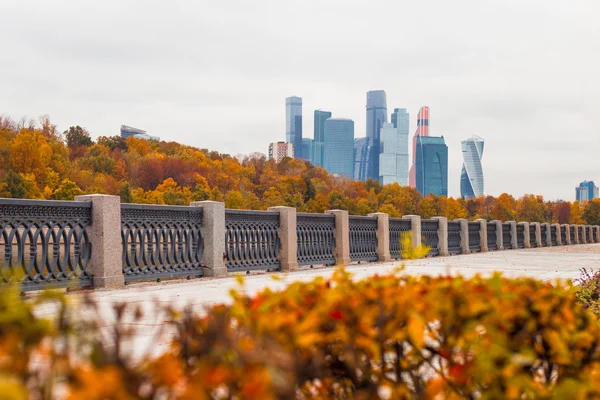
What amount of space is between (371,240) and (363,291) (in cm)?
1898

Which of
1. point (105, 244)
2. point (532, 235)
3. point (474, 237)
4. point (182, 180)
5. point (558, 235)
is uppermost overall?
point (182, 180)

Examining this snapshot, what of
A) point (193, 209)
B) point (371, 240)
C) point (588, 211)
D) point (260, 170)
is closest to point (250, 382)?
Answer: point (193, 209)

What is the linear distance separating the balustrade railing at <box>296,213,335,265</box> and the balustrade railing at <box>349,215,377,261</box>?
1178 mm

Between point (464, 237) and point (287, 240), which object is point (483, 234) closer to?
point (464, 237)

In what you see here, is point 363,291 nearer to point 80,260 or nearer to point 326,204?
point 80,260

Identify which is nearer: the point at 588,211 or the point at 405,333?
the point at 405,333

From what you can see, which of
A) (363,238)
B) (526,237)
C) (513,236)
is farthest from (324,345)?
(526,237)

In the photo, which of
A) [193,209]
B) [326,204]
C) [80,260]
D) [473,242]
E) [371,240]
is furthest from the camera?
[326,204]

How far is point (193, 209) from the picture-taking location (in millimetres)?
14125

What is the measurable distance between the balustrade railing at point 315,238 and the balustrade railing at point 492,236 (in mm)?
16364

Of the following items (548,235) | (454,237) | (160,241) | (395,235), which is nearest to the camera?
(160,241)

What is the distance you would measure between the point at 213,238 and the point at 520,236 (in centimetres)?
2810

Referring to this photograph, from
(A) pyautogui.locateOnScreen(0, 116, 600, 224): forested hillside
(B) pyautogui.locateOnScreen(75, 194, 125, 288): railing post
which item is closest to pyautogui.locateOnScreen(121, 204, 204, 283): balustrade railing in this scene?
(B) pyautogui.locateOnScreen(75, 194, 125, 288): railing post

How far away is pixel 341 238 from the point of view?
19.0m
